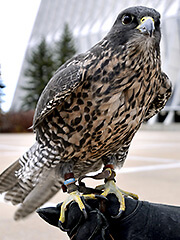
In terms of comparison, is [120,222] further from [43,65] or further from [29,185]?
[43,65]

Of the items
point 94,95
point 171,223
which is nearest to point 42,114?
point 94,95

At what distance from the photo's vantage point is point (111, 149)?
1621 millimetres

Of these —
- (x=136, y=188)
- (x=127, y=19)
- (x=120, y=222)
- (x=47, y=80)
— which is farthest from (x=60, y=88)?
(x=47, y=80)

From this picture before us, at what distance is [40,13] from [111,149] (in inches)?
1328

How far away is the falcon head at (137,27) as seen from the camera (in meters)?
1.34

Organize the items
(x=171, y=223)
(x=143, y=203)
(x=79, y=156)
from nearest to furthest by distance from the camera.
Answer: (x=171, y=223) → (x=143, y=203) → (x=79, y=156)

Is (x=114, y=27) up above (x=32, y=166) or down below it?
above

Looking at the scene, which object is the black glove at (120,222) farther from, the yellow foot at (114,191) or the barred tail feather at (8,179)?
the barred tail feather at (8,179)

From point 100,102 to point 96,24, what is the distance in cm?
2570

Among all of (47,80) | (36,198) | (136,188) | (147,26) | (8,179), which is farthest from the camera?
(47,80)

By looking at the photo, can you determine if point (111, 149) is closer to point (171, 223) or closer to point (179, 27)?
point (171, 223)

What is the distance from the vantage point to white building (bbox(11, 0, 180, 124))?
18.6m

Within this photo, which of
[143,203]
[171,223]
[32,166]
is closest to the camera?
[171,223]

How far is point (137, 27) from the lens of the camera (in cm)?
137
